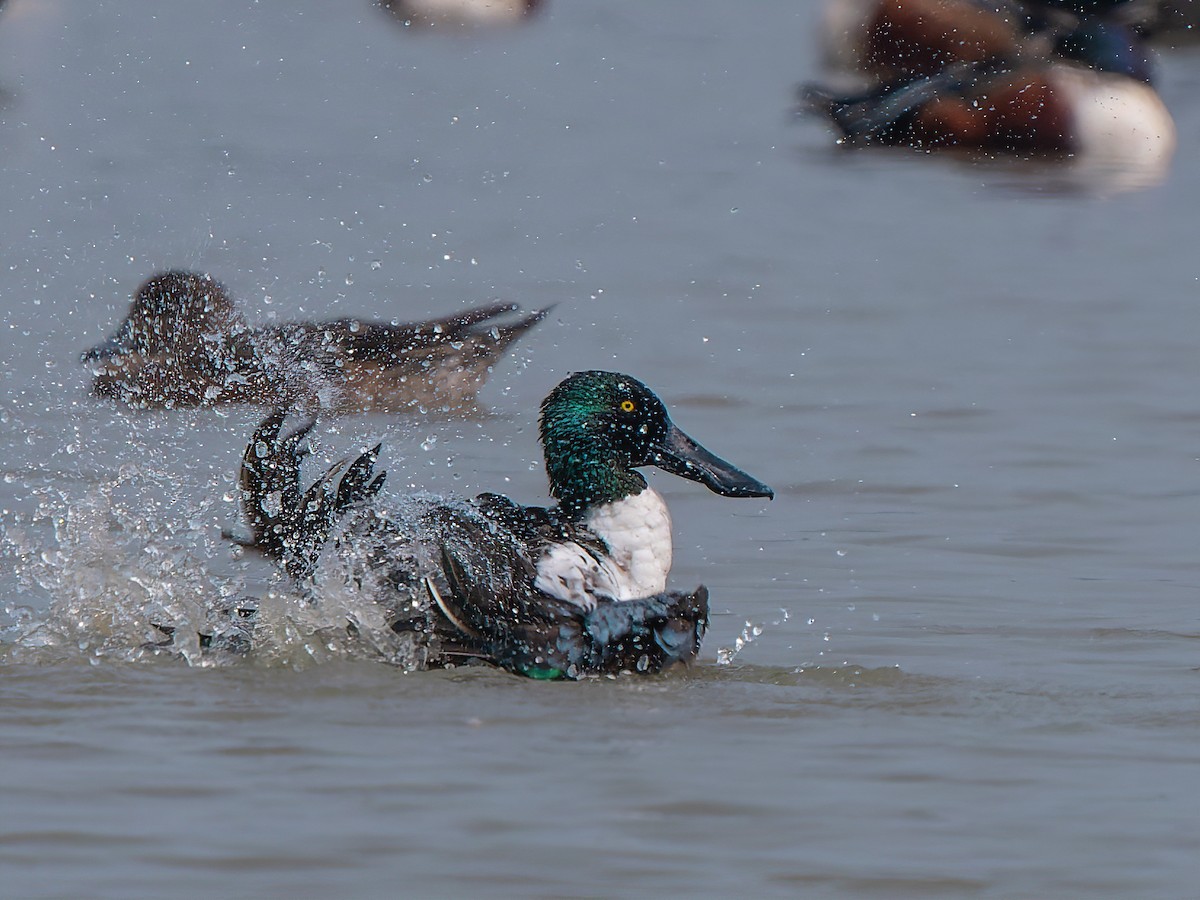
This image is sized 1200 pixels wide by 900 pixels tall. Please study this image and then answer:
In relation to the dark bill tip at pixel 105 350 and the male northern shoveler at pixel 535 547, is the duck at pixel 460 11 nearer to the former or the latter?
the dark bill tip at pixel 105 350

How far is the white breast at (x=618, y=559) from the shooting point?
596 centimetres

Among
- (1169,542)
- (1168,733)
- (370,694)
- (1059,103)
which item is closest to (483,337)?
(1169,542)

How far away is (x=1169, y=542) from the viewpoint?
7.46m

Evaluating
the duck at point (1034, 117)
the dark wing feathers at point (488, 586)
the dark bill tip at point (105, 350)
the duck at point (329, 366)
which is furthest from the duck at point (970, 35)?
the dark wing feathers at point (488, 586)

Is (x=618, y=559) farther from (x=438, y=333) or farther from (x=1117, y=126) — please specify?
(x=1117, y=126)

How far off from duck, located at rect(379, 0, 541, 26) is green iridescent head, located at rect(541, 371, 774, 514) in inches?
603

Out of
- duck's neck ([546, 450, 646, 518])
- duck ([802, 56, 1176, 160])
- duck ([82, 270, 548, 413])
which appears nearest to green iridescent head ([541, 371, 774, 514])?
duck's neck ([546, 450, 646, 518])

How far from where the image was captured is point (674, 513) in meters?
7.99

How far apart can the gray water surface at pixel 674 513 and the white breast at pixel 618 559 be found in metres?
0.28

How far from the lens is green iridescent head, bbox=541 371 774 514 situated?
6309mm

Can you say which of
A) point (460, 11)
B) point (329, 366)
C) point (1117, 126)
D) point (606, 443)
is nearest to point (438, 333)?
point (329, 366)

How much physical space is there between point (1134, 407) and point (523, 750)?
485 centimetres

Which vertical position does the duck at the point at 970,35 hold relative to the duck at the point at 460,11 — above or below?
below

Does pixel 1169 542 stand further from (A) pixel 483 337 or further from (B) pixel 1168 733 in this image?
(A) pixel 483 337
